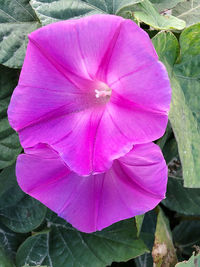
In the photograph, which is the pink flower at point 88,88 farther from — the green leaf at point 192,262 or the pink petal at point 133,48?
the green leaf at point 192,262

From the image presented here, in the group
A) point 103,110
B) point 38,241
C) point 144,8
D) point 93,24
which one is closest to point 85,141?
point 103,110

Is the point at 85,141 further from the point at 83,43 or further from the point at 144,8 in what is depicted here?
the point at 144,8

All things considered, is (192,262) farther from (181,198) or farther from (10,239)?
(10,239)

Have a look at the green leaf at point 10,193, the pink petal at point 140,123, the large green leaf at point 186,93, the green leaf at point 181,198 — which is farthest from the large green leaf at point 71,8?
the green leaf at point 181,198

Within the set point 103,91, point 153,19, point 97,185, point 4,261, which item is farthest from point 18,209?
point 153,19

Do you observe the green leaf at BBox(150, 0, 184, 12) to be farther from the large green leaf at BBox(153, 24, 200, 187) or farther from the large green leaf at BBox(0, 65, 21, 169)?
the large green leaf at BBox(0, 65, 21, 169)

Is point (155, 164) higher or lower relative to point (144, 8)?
lower
